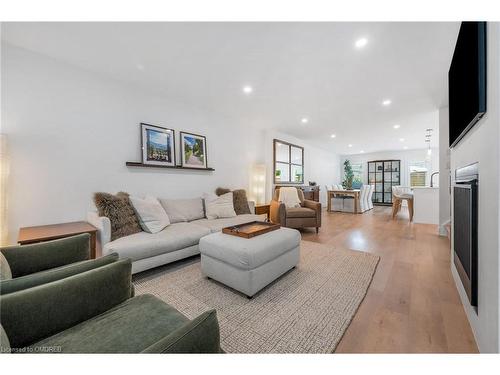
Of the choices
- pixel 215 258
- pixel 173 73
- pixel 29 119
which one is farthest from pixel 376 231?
pixel 29 119

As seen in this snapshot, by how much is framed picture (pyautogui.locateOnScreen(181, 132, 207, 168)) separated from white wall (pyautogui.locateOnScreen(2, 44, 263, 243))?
19 cm

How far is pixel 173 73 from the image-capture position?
2.56 meters

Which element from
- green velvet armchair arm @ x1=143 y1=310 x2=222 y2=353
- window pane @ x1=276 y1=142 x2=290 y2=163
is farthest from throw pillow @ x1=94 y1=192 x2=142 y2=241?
window pane @ x1=276 y1=142 x2=290 y2=163

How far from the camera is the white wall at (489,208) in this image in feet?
3.01

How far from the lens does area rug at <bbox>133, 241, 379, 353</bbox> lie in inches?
49.2

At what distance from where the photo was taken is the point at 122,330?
816 mm

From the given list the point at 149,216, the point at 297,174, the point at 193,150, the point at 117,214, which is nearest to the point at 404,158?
the point at 297,174

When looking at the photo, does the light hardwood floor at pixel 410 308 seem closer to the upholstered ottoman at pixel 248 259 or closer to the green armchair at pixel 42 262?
the upholstered ottoman at pixel 248 259

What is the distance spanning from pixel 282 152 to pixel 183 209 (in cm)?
353

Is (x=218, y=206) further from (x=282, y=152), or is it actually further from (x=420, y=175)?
(x=420, y=175)

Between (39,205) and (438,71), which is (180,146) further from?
(438,71)

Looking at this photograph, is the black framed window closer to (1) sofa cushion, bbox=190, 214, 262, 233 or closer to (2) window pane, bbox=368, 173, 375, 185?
(1) sofa cushion, bbox=190, 214, 262, 233

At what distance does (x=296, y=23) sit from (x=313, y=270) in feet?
7.96
